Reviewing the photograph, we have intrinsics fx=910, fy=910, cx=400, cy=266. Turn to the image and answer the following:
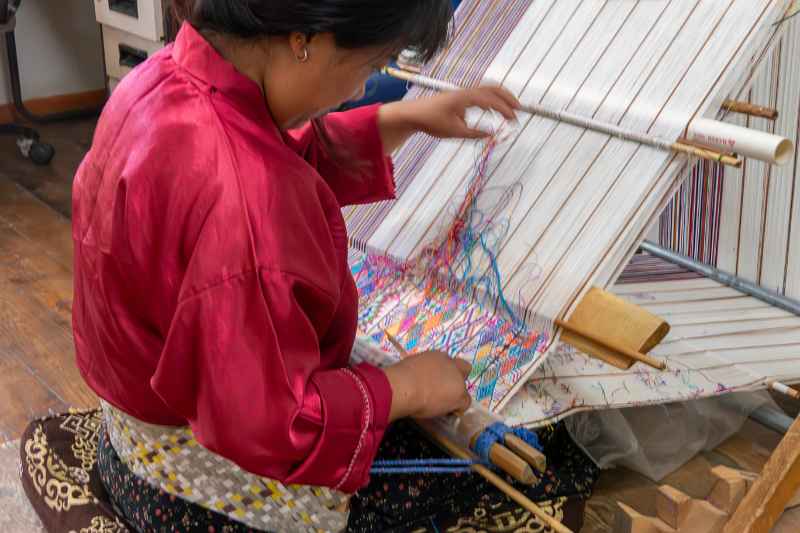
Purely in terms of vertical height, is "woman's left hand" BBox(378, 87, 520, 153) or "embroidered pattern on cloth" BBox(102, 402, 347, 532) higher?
"woman's left hand" BBox(378, 87, 520, 153)

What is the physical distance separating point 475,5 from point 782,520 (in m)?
0.94

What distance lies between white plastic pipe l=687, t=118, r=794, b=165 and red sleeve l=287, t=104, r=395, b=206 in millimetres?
446

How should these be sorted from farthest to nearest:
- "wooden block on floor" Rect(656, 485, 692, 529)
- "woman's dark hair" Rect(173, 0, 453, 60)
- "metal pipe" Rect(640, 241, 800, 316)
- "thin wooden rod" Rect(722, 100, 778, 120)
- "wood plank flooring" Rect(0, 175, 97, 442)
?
"wood plank flooring" Rect(0, 175, 97, 442)
"metal pipe" Rect(640, 241, 800, 316)
"thin wooden rod" Rect(722, 100, 778, 120)
"wooden block on floor" Rect(656, 485, 692, 529)
"woman's dark hair" Rect(173, 0, 453, 60)

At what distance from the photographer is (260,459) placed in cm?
88

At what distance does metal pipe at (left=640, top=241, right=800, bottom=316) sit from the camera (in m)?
1.65

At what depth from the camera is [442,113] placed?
133cm

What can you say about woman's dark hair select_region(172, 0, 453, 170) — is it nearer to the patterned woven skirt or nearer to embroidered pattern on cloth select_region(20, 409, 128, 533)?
the patterned woven skirt

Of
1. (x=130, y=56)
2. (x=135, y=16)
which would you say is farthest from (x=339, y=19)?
(x=130, y=56)

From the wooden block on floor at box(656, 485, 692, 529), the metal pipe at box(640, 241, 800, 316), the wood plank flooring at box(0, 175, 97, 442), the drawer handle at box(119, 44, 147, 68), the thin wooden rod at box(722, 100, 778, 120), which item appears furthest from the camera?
the drawer handle at box(119, 44, 147, 68)

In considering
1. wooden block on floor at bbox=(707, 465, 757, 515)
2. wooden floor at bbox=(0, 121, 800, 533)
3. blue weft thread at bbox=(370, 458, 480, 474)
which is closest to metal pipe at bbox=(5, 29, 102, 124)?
wooden floor at bbox=(0, 121, 800, 533)

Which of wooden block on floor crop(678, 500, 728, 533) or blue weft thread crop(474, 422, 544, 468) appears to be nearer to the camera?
blue weft thread crop(474, 422, 544, 468)

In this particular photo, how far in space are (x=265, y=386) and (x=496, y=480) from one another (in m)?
0.28

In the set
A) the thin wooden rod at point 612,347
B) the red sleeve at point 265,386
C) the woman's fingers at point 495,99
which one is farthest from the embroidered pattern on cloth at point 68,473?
the woman's fingers at point 495,99

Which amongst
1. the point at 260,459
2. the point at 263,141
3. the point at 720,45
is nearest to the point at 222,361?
the point at 260,459
